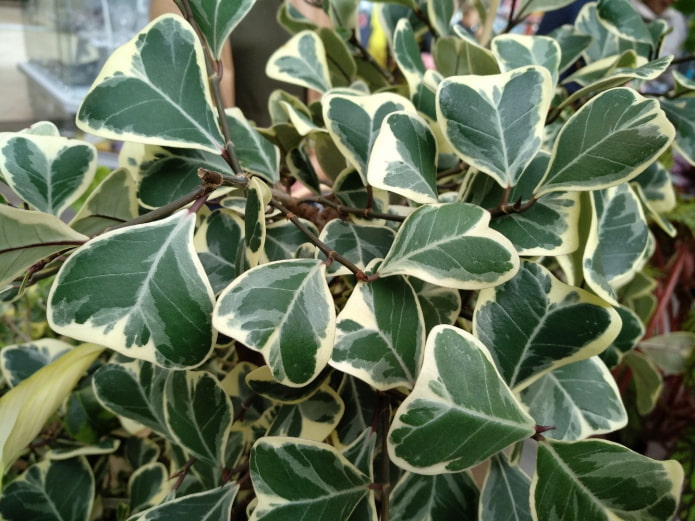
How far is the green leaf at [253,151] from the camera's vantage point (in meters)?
0.39

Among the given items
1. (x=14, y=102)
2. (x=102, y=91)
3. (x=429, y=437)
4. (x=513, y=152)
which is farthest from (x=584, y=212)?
(x=14, y=102)

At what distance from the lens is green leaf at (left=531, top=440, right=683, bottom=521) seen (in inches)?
10.0

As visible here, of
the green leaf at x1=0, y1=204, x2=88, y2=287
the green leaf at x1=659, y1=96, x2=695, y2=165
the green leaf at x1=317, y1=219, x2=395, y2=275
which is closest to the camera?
the green leaf at x1=0, y1=204, x2=88, y2=287

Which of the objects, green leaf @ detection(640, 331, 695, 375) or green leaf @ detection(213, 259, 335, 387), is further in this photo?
green leaf @ detection(640, 331, 695, 375)

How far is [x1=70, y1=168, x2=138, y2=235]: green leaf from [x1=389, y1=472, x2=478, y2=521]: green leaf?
0.26 metres

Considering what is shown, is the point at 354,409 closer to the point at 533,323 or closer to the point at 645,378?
the point at 533,323

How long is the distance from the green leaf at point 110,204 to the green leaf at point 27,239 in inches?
3.4

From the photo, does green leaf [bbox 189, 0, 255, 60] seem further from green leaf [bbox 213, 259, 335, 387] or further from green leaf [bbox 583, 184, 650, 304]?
green leaf [bbox 583, 184, 650, 304]

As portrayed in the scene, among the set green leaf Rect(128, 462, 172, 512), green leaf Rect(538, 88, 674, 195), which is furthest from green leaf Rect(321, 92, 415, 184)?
green leaf Rect(128, 462, 172, 512)

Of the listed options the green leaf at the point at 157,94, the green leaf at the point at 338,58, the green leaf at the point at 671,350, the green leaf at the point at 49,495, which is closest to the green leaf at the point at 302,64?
the green leaf at the point at 338,58

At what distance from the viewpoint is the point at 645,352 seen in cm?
67

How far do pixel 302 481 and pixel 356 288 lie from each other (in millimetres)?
111

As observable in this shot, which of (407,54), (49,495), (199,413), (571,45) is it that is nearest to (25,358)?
(49,495)

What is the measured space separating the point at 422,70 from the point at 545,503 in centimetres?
37
